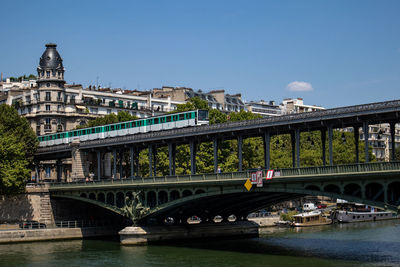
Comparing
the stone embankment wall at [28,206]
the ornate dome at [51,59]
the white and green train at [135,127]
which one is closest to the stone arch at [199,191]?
the white and green train at [135,127]

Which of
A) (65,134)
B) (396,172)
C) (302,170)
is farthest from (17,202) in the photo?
(396,172)

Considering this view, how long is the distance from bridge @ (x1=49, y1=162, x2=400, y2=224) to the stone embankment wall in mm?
1699

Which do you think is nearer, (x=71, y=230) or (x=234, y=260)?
(x=234, y=260)

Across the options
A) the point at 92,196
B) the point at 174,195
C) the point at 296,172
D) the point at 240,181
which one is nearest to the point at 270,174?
the point at 296,172

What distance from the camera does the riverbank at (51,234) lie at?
77.6m

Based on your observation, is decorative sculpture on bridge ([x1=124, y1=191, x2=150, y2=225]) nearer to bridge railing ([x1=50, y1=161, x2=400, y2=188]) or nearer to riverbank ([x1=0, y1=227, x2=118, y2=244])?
bridge railing ([x1=50, y1=161, x2=400, y2=188])

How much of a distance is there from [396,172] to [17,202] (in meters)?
59.0

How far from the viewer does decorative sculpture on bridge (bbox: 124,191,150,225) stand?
73469 mm

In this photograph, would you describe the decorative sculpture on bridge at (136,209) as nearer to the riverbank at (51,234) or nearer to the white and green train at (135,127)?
the riverbank at (51,234)

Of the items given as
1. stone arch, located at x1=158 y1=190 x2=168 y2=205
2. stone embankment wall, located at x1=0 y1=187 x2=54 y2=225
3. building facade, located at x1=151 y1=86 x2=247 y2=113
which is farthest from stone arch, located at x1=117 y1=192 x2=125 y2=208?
building facade, located at x1=151 y1=86 x2=247 y2=113

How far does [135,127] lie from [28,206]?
19.1m

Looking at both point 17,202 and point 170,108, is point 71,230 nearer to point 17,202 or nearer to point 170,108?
point 17,202

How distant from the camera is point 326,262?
187 ft

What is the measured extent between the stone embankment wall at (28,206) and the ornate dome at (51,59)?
120ft
